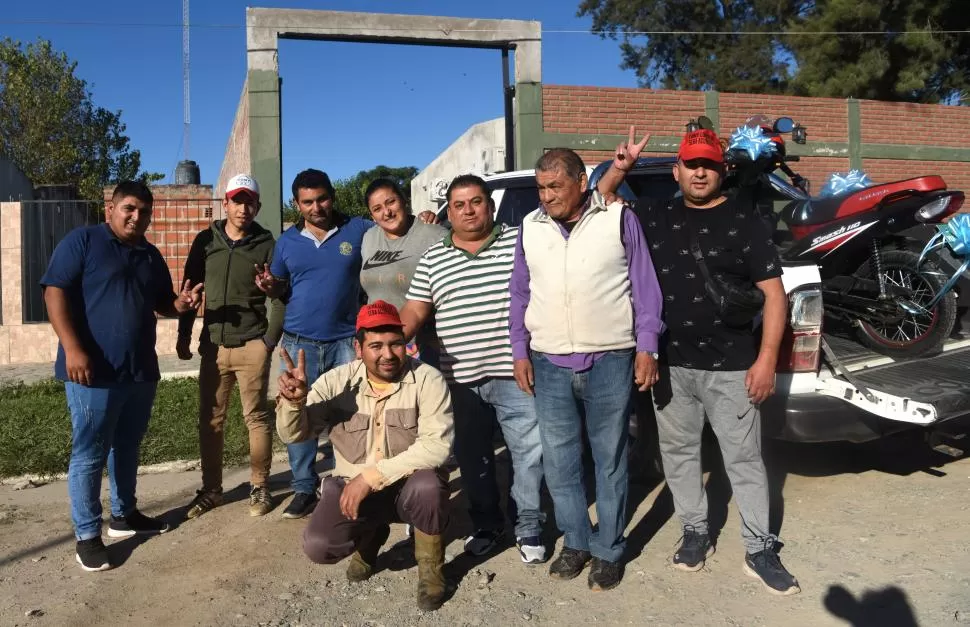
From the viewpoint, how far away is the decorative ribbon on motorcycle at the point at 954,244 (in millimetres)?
4699

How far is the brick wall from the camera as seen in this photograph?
1251 centimetres

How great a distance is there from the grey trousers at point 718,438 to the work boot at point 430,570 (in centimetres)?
114

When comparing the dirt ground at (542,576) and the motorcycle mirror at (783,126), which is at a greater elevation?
the motorcycle mirror at (783,126)

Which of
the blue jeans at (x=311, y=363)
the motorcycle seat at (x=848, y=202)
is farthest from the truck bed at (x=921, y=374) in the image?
the blue jeans at (x=311, y=363)

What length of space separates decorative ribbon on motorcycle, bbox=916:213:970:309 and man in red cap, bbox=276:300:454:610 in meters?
3.14

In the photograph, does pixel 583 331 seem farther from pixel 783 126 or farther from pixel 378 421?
pixel 783 126

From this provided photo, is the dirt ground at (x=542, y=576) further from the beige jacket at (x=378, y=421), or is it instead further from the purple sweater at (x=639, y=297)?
the purple sweater at (x=639, y=297)

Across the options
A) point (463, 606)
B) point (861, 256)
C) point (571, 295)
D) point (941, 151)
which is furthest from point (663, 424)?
point (941, 151)

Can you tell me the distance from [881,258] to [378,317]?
339 cm

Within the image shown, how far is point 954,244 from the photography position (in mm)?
4758

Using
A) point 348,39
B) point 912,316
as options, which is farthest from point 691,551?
→ point 348,39

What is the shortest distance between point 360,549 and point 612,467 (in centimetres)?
122

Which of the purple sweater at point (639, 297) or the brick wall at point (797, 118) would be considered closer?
the purple sweater at point (639, 297)

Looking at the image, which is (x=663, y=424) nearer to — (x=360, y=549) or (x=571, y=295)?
(x=571, y=295)
